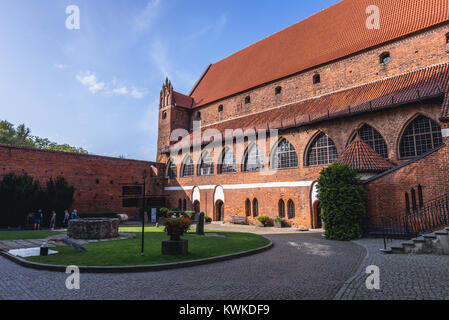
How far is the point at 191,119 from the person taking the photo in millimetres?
32562

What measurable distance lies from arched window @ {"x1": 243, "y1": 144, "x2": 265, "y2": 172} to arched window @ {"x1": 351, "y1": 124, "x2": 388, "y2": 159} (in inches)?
275

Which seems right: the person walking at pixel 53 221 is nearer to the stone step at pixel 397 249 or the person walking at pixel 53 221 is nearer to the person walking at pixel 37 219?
the person walking at pixel 37 219

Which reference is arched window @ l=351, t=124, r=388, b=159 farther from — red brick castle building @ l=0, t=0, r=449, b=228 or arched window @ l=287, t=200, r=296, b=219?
arched window @ l=287, t=200, r=296, b=219

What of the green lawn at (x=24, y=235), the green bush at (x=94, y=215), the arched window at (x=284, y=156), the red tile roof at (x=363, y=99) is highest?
the red tile roof at (x=363, y=99)

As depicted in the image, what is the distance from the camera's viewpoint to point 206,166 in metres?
26.2

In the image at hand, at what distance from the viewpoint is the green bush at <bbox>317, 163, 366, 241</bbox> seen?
1265 cm

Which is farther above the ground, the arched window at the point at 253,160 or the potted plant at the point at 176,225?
the arched window at the point at 253,160

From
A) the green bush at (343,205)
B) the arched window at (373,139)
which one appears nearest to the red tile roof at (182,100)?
the arched window at (373,139)

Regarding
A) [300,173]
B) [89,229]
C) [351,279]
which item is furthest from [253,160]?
[351,279]

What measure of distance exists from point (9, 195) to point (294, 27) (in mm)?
28164

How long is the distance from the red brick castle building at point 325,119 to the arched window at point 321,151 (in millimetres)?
68

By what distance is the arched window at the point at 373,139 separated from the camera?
51.4 feet

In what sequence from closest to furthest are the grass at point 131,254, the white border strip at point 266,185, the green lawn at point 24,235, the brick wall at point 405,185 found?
the grass at point 131,254 < the brick wall at point 405,185 < the green lawn at point 24,235 < the white border strip at point 266,185
